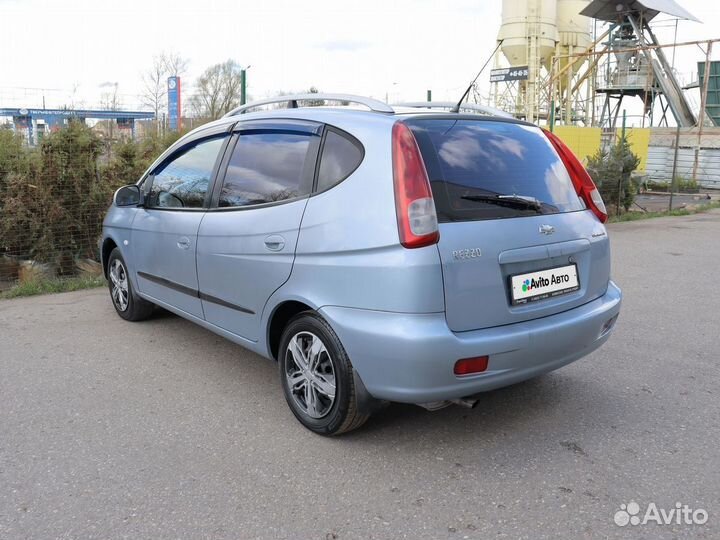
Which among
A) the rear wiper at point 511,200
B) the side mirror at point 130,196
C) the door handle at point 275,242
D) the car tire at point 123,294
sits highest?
the rear wiper at point 511,200

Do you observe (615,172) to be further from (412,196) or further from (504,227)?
(412,196)

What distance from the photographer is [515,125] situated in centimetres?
365

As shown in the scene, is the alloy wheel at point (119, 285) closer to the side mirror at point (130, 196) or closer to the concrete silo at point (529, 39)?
the side mirror at point (130, 196)

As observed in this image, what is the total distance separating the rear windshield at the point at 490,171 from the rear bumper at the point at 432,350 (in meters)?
0.54

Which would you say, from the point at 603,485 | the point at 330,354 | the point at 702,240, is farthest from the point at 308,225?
the point at 702,240

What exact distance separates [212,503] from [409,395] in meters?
0.99

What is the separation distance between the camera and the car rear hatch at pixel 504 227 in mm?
2955

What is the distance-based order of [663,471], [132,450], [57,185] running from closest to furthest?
[663,471] → [132,450] → [57,185]

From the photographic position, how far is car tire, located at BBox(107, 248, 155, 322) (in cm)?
542

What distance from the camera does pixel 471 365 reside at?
2.93 meters

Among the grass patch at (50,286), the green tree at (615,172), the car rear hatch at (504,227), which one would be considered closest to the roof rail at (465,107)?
the car rear hatch at (504,227)

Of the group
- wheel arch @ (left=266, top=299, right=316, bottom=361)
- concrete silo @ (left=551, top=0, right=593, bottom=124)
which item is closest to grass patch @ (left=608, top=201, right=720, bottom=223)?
wheel arch @ (left=266, top=299, right=316, bottom=361)

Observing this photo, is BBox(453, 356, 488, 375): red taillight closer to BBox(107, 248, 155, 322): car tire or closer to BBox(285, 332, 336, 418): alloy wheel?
BBox(285, 332, 336, 418): alloy wheel

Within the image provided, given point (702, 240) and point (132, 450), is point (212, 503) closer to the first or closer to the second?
point (132, 450)
